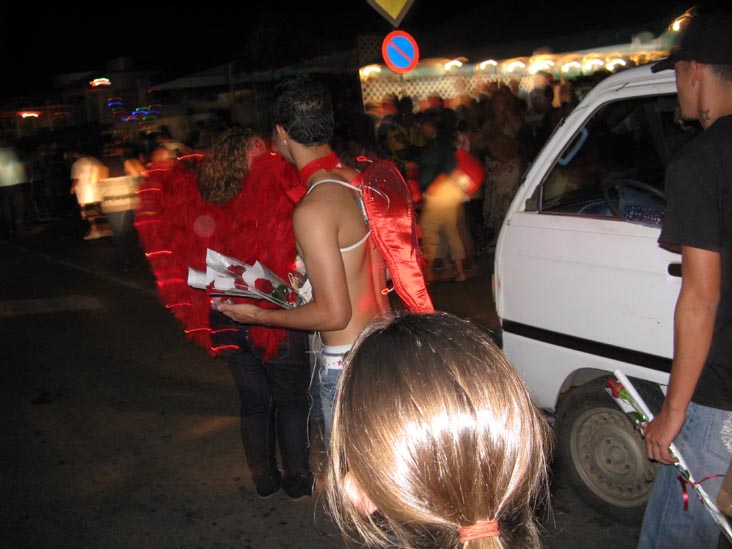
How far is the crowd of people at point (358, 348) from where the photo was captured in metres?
1.18

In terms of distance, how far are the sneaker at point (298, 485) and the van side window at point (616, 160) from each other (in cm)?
199

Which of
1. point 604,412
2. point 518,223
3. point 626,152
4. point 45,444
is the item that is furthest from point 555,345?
point 45,444

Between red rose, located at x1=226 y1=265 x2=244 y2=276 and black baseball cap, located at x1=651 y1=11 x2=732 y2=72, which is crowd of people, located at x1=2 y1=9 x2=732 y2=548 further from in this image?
red rose, located at x1=226 y1=265 x2=244 y2=276

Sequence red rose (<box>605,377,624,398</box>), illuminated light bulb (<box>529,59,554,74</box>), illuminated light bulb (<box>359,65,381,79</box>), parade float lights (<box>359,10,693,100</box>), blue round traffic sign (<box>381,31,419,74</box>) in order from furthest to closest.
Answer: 1. illuminated light bulb (<box>359,65,381,79</box>)
2. illuminated light bulb (<box>529,59,554,74</box>)
3. blue round traffic sign (<box>381,31,419,74</box>)
4. parade float lights (<box>359,10,693,100</box>)
5. red rose (<box>605,377,624,398</box>)

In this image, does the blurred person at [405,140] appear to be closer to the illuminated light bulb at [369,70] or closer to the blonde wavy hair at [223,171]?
the illuminated light bulb at [369,70]

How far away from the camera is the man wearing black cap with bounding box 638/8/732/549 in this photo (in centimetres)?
186

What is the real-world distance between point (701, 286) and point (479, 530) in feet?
3.55

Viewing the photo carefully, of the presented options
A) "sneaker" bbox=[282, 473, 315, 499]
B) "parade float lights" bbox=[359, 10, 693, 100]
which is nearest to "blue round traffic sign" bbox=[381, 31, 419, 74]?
"parade float lights" bbox=[359, 10, 693, 100]

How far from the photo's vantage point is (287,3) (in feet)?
74.3

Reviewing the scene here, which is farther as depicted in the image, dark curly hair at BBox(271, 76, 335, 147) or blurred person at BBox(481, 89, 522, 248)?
blurred person at BBox(481, 89, 522, 248)

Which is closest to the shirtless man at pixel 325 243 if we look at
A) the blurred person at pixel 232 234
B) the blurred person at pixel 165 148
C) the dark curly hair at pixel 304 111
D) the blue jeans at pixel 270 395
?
the dark curly hair at pixel 304 111

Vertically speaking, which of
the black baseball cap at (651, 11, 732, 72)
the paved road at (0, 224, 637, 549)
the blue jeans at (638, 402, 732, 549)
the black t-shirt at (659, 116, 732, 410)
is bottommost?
the paved road at (0, 224, 637, 549)

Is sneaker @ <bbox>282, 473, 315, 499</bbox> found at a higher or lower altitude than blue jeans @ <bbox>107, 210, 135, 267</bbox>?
lower

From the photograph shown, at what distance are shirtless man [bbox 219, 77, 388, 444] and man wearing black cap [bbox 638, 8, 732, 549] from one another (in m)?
1.10
